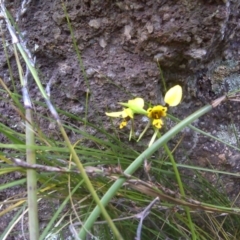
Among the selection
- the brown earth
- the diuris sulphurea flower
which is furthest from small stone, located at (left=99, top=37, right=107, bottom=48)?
the diuris sulphurea flower

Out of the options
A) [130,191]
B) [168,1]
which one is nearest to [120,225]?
[130,191]

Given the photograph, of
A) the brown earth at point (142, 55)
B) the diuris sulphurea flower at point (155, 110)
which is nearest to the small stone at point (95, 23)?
the brown earth at point (142, 55)

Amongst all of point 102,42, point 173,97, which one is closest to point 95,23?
point 102,42

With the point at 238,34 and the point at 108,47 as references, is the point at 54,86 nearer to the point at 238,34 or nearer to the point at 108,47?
the point at 108,47

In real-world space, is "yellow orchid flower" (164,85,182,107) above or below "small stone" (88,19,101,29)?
below

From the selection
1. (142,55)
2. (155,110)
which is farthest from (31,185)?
(142,55)

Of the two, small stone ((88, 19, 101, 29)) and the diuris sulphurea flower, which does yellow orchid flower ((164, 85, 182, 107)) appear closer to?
the diuris sulphurea flower

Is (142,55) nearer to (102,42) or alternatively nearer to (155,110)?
(102,42)

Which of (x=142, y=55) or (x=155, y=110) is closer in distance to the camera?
(x=155, y=110)

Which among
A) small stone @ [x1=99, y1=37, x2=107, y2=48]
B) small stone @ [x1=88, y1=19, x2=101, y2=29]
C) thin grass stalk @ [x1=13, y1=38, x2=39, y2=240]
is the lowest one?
thin grass stalk @ [x1=13, y1=38, x2=39, y2=240]
